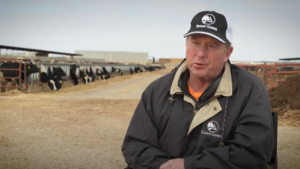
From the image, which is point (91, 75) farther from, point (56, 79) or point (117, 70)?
point (117, 70)

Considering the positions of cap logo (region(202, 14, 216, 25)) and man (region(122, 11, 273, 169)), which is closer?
man (region(122, 11, 273, 169))

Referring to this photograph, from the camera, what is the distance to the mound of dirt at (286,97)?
402 inches

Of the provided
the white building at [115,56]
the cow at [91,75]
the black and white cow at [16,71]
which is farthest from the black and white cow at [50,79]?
the white building at [115,56]

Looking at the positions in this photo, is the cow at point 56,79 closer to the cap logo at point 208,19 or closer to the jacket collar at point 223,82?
the jacket collar at point 223,82

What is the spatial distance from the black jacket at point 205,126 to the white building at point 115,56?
101218 mm

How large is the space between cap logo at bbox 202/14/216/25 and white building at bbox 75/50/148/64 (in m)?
101

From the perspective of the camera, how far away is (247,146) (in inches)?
101

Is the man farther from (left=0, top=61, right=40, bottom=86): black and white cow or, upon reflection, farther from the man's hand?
(left=0, top=61, right=40, bottom=86): black and white cow

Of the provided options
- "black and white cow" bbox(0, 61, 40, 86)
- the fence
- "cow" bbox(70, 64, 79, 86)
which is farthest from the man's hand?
"cow" bbox(70, 64, 79, 86)

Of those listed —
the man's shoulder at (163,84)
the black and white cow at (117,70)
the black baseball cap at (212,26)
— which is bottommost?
the black and white cow at (117,70)

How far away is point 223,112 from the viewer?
2709 mm

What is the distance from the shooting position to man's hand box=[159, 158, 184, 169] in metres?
2.69

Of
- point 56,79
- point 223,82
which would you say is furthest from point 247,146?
point 56,79

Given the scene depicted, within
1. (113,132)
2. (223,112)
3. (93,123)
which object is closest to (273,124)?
(223,112)
